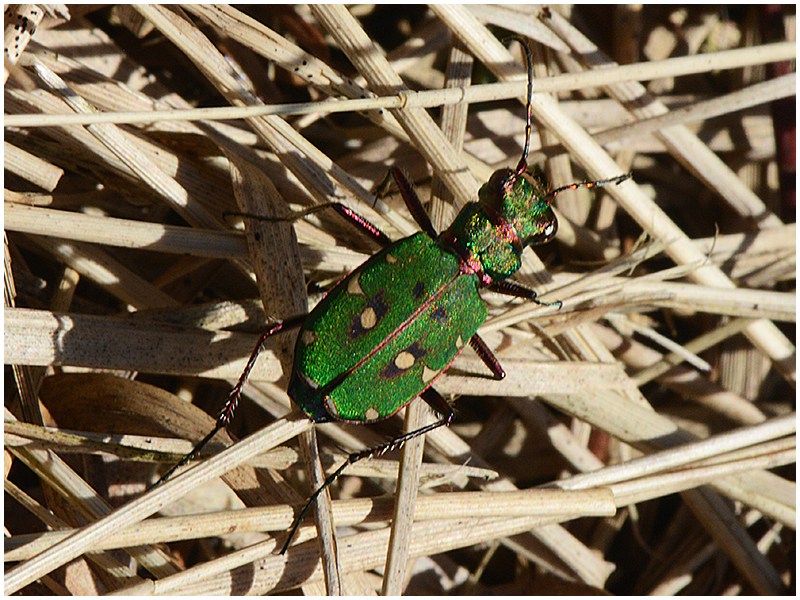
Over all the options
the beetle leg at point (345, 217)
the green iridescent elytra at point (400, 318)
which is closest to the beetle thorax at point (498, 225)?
the green iridescent elytra at point (400, 318)

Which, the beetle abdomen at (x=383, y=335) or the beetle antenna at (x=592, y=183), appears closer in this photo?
the beetle abdomen at (x=383, y=335)

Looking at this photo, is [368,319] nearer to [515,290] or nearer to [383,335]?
[383,335]

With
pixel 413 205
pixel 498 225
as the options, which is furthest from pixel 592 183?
pixel 413 205

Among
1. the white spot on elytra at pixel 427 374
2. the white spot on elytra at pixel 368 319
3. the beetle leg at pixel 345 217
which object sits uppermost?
the beetle leg at pixel 345 217

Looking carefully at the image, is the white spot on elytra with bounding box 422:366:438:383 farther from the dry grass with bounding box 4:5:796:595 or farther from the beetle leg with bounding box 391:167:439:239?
the beetle leg with bounding box 391:167:439:239

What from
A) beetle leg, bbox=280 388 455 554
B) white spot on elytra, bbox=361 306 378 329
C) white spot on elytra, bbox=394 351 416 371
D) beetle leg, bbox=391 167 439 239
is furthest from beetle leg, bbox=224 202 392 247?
beetle leg, bbox=280 388 455 554

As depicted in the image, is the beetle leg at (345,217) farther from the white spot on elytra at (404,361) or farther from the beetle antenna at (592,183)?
the beetle antenna at (592,183)
